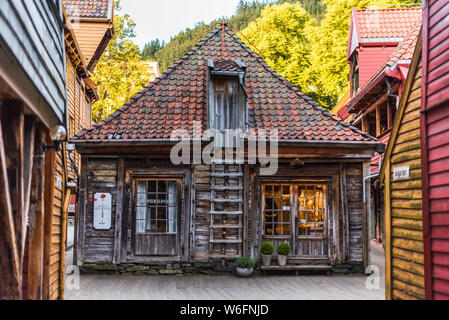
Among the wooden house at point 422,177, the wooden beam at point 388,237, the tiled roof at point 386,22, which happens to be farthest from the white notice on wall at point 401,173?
the tiled roof at point 386,22

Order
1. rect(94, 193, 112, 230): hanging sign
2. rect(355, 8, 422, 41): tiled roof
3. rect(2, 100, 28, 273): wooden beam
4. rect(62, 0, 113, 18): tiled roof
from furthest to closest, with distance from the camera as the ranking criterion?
rect(62, 0, 113, 18): tiled roof < rect(355, 8, 422, 41): tiled roof < rect(94, 193, 112, 230): hanging sign < rect(2, 100, 28, 273): wooden beam

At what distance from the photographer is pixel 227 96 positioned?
10.8 metres

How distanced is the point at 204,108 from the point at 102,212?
3488 mm

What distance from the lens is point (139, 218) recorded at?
10531mm

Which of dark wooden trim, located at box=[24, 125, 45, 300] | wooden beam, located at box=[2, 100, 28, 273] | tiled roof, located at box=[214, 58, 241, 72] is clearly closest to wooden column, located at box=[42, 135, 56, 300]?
dark wooden trim, located at box=[24, 125, 45, 300]

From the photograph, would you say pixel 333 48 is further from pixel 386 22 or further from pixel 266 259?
pixel 266 259

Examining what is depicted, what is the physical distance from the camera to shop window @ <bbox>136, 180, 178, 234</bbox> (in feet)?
34.6

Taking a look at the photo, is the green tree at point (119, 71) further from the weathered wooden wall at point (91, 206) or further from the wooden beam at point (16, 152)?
the wooden beam at point (16, 152)

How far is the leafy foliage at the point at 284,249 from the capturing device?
10.3 metres

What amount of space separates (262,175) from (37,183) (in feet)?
20.5

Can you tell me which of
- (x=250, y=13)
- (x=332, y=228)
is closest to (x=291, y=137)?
(x=332, y=228)

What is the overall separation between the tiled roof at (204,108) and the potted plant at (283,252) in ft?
8.16

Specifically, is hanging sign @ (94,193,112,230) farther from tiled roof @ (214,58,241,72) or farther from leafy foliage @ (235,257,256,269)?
tiled roof @ (214,58,241,72)

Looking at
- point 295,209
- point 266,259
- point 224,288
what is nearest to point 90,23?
point 295,209
